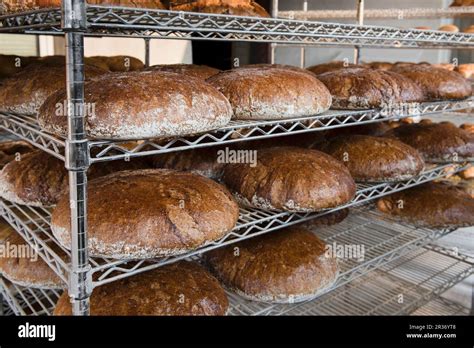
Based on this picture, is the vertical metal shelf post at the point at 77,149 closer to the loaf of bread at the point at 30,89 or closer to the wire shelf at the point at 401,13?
the loaf of bread at the point at 30,89

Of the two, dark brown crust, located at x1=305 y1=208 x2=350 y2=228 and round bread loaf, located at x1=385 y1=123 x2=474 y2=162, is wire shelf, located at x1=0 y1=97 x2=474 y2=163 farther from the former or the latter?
dark brown crust, located at x1=305 y1=208 x2=350 y2=228

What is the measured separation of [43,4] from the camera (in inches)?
48.4

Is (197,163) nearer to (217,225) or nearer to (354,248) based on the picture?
(217,225)

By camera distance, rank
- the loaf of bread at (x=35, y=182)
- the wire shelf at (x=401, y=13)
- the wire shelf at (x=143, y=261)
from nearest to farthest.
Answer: the wire shelf at (x=143, y=261) → the loaf of bread at (x=35, y=182) → the wire shelf at (x=401, y=13)

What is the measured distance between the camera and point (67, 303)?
1.34m

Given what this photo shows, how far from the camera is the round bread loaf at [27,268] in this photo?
1463mm

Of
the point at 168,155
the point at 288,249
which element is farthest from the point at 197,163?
the point at 288,249

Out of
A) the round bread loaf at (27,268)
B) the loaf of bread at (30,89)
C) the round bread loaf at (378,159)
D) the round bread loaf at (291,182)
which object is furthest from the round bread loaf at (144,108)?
the round bread loaf at (378,159)

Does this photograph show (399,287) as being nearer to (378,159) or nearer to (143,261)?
(378,159)

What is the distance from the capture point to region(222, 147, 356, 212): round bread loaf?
1.57 meters

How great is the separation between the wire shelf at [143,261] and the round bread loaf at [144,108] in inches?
13.3

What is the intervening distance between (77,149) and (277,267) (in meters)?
0.88

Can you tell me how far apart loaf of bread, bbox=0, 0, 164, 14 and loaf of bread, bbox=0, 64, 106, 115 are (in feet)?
0.84

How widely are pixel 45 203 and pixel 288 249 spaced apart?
866 mm
